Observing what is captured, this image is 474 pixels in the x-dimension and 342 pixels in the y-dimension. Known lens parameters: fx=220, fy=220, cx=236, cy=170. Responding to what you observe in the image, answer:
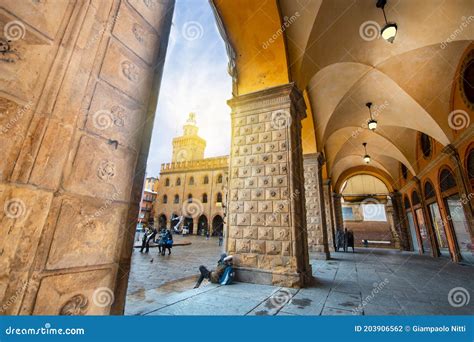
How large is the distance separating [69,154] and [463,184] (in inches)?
431

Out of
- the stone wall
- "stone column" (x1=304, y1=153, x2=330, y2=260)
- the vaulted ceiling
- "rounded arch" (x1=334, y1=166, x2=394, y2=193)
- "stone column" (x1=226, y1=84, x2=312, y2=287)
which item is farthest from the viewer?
"rounded arch" (x1=334, y1=166, x2=394, y2=193)

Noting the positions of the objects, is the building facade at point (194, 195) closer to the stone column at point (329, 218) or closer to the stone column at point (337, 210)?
the stone column at point (337, 210)

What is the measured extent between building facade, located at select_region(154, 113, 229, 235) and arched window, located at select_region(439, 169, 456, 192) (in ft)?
69.0

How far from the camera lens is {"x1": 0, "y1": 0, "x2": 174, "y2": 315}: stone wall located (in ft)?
3.02

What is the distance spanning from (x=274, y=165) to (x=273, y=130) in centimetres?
88

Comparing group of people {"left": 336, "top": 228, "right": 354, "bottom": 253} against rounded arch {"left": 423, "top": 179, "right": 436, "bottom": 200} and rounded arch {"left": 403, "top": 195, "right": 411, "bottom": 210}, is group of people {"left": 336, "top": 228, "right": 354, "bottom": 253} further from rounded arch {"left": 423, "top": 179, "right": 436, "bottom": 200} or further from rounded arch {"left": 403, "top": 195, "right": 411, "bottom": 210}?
rounded arch {"left": 403, "top": 195, "right": 411, "bottom": 210}

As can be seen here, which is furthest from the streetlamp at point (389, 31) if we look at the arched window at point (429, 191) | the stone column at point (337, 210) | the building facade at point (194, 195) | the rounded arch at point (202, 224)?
the rounded arch at point (202, 224)

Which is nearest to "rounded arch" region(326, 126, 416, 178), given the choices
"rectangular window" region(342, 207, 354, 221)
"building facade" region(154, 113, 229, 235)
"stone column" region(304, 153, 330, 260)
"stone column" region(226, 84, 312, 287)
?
"stone column" region(304, 153, 330, 260)

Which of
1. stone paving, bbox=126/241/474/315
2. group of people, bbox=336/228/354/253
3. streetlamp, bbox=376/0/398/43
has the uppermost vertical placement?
streetlamp, bbox=376/0/398/43

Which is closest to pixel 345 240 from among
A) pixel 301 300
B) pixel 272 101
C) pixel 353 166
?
pixel 353 166

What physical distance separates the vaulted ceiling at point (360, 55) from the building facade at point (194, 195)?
2039 centimetres

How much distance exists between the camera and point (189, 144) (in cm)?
3775

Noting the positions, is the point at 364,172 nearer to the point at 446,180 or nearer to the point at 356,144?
the point at 356,144

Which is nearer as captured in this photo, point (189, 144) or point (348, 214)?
point (348, 214)
